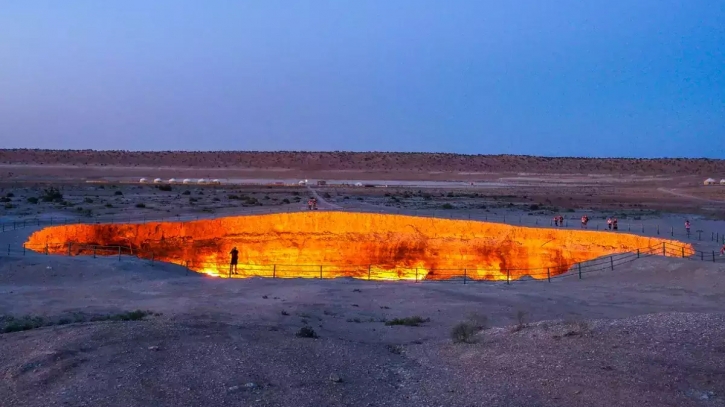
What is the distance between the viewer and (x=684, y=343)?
10.4m

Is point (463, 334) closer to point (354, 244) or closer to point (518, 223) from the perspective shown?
point (354, 244)

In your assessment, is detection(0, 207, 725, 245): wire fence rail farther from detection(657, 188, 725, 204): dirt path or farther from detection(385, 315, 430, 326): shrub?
detection(657, 188, 725, 204): dirt path

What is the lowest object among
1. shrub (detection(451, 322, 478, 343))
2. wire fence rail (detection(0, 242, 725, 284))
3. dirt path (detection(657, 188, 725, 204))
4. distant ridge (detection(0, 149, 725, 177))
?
wire fence rail (detection(0, 242, 725, 284))

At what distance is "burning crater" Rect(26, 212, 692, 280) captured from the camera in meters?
32.2

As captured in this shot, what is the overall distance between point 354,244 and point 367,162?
101 m

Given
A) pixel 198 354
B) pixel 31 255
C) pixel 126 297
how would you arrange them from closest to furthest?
pixel 198 354 → pixel 126 297 → pixel 31 255

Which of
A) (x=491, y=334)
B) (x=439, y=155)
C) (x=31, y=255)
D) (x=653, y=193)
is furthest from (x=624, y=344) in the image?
(x=439, y=155)

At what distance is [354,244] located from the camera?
123 feet

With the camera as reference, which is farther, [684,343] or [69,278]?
[69,278]

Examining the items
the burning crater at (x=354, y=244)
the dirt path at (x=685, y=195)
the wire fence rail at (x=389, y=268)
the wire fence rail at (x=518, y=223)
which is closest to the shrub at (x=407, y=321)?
the wire fence rail at (x=389, y=268)

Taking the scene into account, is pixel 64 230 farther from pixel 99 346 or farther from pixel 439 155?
pixel 439 155

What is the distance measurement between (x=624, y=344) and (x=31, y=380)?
846 centimetres

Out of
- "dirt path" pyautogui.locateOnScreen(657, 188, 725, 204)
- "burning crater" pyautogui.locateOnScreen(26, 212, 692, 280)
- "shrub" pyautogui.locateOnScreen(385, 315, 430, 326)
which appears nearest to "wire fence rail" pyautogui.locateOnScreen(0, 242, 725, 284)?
"burning crater" pyautogui.locateOnScreen(26, 212, 692, 280)

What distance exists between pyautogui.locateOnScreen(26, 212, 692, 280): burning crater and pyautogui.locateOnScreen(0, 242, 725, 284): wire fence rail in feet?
0.27
